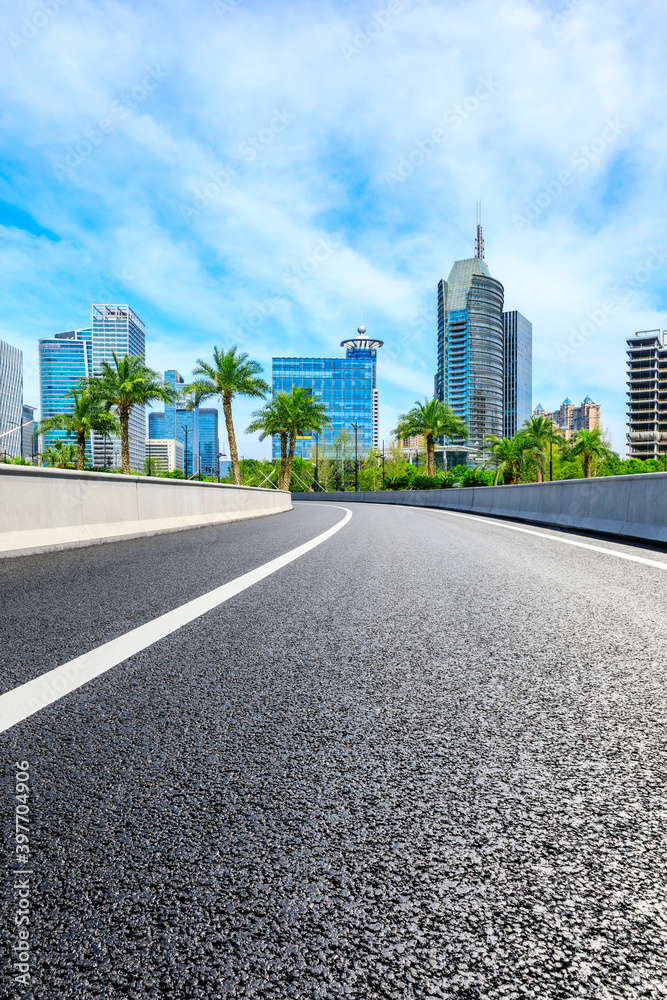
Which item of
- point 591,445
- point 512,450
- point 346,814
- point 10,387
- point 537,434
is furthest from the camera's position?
point 10,387

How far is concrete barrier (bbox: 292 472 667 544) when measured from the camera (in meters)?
9.77

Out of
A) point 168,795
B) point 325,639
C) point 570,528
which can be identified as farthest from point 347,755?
point 570,528

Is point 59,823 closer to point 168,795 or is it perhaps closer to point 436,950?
point 168,795

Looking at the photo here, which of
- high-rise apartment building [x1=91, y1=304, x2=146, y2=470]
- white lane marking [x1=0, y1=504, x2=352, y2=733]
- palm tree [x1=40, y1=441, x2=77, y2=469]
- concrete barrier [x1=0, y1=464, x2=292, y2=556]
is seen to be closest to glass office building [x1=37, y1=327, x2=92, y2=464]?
high-rise apartment building [x1=91, y1=304, x2=146, y2=470]

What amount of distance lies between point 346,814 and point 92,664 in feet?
5.92

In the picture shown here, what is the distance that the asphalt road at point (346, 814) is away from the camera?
117 cm

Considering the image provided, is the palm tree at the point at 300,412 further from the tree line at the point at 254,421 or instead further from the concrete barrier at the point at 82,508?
the concrete barrier at the point at 82,508

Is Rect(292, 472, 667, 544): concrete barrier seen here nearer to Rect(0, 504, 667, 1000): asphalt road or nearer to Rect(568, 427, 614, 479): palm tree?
Rect(0, 504, 667, 1000): asphalt road

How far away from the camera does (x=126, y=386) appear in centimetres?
3941

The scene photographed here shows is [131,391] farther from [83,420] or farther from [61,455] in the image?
[61,455]

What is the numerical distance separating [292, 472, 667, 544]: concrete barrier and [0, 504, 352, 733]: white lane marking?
7.19m

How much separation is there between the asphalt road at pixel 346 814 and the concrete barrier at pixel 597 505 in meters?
6.61

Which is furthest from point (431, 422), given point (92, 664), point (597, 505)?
point (92, 664)

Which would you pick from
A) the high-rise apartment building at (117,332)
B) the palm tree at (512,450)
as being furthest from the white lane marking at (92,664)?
the high-rise apartment building at (117,332)
